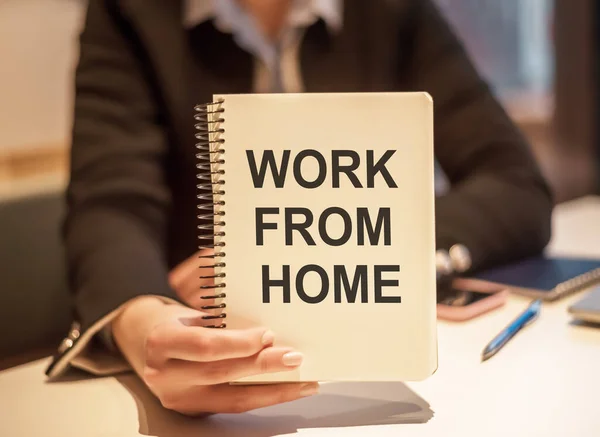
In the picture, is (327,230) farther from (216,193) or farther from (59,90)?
(59,90)

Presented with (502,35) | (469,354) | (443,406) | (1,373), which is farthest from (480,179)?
(502,35)

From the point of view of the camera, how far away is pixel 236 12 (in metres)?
1.12

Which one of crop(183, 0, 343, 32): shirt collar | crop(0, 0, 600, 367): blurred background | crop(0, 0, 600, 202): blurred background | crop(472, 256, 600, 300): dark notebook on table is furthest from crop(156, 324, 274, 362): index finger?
crop(0, 0, 600, 202): blurred background

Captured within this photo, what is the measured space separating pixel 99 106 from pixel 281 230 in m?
0.56

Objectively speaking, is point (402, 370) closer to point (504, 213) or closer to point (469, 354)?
point (469, 354)

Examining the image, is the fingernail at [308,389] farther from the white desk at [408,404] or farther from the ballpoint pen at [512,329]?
the ballpoint pen at [512,329]

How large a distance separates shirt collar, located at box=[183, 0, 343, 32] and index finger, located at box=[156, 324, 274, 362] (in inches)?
27.3

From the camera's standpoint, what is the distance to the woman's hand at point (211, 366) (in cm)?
49

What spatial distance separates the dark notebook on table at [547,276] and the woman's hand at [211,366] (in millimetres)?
415

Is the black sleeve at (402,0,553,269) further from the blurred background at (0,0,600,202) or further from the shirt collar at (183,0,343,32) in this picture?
the blurred background at (0,0,600,202)

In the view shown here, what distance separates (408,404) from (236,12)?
77 cm

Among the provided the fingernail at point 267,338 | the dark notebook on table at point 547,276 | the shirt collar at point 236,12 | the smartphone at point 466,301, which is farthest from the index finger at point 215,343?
the shirt collar at point 236,12

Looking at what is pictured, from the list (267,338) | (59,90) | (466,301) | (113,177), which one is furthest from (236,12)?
(59,90)

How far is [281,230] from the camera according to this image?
20.4 inches
